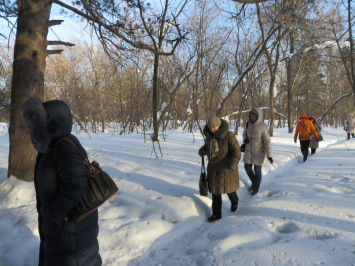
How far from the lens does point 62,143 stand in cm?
146

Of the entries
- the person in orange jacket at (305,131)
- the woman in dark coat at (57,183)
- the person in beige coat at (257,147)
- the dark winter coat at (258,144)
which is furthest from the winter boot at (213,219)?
the person in orange jacket at (305,131)

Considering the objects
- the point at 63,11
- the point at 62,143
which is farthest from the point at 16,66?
the point at 62,143

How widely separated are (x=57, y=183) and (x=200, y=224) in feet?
7.98

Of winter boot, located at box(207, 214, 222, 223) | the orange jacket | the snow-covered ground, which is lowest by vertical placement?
winter boot, located at box(207, 214, 222, 223)

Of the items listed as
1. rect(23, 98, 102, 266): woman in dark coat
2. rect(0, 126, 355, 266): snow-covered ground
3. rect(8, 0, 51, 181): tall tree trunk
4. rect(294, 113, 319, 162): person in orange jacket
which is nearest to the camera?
rect(23, 98, 102, 266): woman in dark coat

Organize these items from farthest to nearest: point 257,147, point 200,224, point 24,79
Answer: point 257,147, point 24,79, point 200,224

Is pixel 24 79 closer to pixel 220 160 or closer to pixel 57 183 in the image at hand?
pixel 57 183

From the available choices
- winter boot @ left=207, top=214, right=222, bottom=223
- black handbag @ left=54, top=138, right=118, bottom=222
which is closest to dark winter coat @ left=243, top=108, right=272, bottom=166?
winter boot @ left=207, top=214, right=222, bottom=223

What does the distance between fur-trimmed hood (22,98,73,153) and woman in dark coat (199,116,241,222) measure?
220 centimetres

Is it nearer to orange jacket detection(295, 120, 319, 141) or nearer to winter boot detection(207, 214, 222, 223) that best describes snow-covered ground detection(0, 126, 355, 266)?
winter boot detection(207, 214, 222, 223)

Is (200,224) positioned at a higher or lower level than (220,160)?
lower

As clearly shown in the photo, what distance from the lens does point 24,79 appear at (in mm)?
3711

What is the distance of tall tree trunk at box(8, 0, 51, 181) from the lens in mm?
3713

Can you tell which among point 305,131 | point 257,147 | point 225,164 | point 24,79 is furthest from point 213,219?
point 305,131
